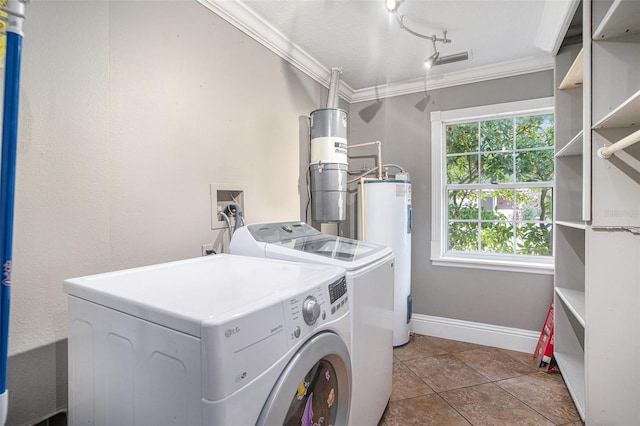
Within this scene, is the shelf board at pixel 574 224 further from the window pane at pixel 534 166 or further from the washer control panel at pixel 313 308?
the washer control panel at pixel 313 308

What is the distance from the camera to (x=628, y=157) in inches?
57.8

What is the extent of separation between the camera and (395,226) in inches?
103

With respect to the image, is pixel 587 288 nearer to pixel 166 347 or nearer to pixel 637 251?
pixel 637 251

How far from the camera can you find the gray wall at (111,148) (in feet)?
3.55

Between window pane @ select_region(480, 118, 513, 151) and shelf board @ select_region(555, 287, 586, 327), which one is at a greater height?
window pane @ select_region(480, 118, 513, 151)

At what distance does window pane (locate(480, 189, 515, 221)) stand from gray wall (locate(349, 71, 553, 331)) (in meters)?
0.47

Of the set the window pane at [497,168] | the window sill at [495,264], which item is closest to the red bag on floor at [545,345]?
the window sill at [495,264]

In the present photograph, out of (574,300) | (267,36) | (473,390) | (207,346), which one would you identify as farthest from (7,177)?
(574,300)

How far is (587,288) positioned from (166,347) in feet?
5.92

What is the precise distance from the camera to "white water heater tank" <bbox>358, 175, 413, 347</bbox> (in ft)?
8.58

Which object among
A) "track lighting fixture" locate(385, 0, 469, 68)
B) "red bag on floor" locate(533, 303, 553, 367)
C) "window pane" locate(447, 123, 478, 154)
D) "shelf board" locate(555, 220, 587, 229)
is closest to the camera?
"shelf board" locate(555, 220, 587, 229)

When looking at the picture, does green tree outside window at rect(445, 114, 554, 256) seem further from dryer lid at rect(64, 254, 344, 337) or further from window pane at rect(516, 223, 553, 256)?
dryer lid at rect(64, 254, 344, 337)

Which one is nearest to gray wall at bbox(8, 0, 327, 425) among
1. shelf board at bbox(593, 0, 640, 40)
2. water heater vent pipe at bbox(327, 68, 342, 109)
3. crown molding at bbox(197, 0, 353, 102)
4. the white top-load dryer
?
crown molding at bbox(197, 0, 353, 102)

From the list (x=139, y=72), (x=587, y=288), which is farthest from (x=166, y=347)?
(x=587, y=288)
